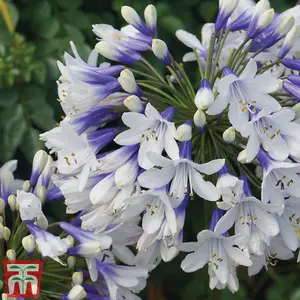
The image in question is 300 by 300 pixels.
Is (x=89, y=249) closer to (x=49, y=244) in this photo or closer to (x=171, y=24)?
(x=49, y=244)

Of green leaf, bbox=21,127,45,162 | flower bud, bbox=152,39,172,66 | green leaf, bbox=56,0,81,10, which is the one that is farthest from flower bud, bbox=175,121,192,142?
green leaf, bbox=56,0,81,10

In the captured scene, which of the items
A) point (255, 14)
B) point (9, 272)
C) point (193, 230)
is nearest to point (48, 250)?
point (9, 272)

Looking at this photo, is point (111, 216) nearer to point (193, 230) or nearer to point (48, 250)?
point (48, 250)

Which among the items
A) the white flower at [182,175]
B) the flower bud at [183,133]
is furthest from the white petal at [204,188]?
the flower bud at [183,133]

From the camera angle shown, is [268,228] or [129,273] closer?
[268,228]

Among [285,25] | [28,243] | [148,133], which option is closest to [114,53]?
[148,133]

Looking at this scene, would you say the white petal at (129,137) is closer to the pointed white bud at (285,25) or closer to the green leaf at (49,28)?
the pointed white bud at (285,25)
